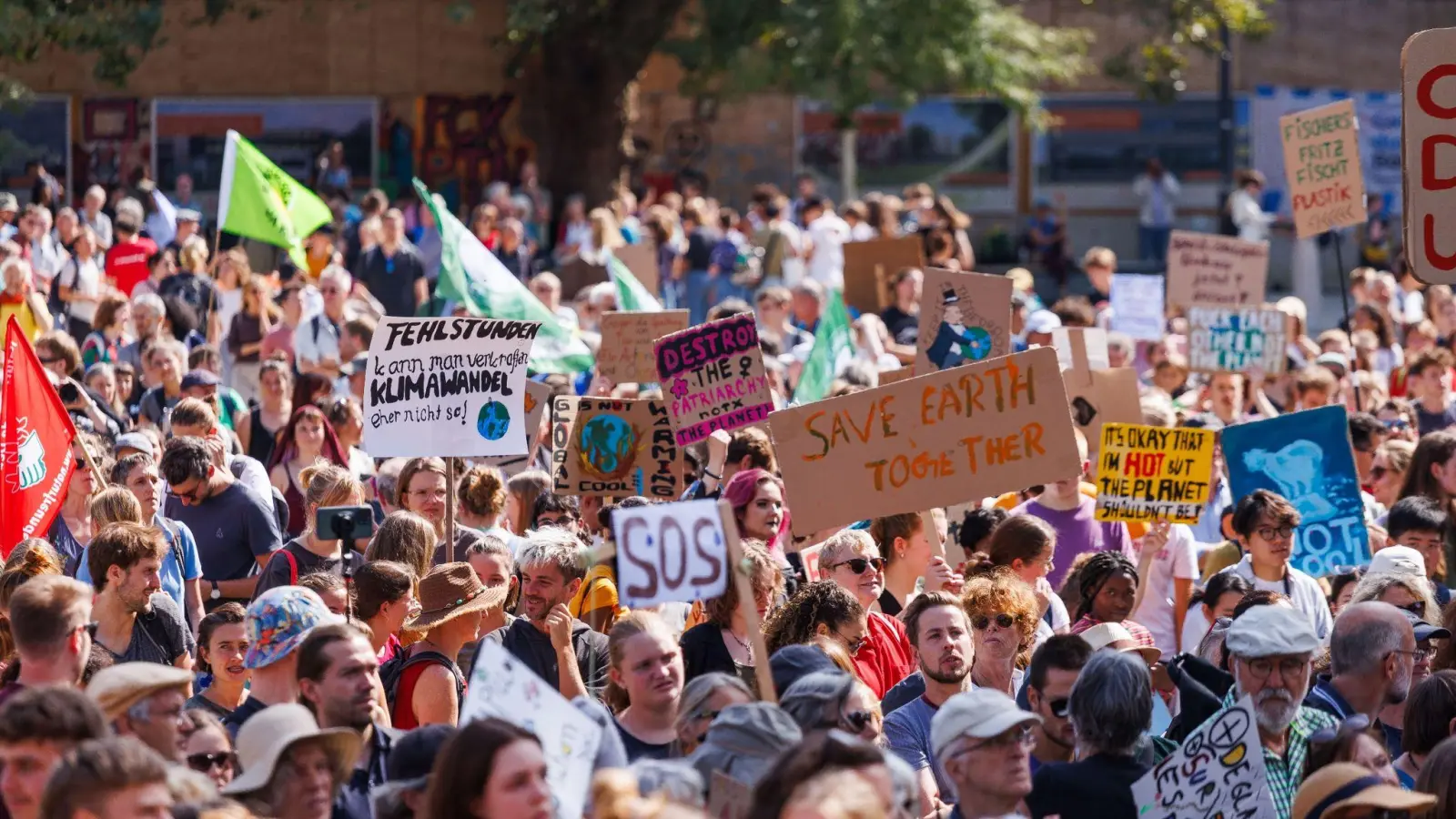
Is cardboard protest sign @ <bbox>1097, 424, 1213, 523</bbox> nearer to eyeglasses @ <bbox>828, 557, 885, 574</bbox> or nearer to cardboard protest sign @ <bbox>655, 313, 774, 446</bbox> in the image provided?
cardboard protest sign @ <bbox>655, 313, 774, 446</bbox>

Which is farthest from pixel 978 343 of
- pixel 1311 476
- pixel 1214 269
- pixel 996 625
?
pixel 1214 269

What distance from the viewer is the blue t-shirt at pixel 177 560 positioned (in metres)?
8.15

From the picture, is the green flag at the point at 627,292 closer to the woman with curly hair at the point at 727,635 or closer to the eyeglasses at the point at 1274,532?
the eyeglasses at the point at 1274,532

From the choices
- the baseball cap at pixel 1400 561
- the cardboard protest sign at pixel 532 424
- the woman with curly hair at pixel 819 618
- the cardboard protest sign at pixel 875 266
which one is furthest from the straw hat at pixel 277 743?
the cardboard protest sign at pixel 875 266

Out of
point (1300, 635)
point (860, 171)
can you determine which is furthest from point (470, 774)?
point (860, 171)

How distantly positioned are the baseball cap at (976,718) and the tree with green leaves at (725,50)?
18337 millimetres

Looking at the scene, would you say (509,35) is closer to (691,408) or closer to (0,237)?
(0,237)

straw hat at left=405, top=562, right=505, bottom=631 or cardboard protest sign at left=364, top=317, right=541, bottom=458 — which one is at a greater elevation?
cardboard protest sign at left=364, top=317, right=541, bottom=458

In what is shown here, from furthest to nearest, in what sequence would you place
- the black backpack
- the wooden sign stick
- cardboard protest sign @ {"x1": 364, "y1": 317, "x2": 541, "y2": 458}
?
cardboard protest sign @ {"x1": 364, "y1": 317, "x2": 541, "y2": 458}
the black backpack
the wooden sign stick

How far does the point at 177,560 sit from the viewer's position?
8289 millimetres

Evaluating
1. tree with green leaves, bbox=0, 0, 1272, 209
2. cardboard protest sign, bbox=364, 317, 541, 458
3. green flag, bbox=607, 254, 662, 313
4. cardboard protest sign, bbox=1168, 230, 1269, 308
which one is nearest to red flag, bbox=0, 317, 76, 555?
cardboard protest sign, bbox=364, 317, 541, 458

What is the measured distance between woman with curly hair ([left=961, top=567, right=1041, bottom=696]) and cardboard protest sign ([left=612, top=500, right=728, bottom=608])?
1447mm

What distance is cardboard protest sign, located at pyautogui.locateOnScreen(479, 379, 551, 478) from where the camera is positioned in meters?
11.0

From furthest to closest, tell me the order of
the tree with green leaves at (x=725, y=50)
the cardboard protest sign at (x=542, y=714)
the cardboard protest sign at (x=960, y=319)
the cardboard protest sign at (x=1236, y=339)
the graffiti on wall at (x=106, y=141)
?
the graffiti on wall at (x=106, y=141) < the tree with green leaves at (x=725, y=50) < the cardboard protest sign at (x=1236, y=339) < the cardboard protest sign at (x=960, y=319) < the cardboard protest sign at (x=542, y=714)
